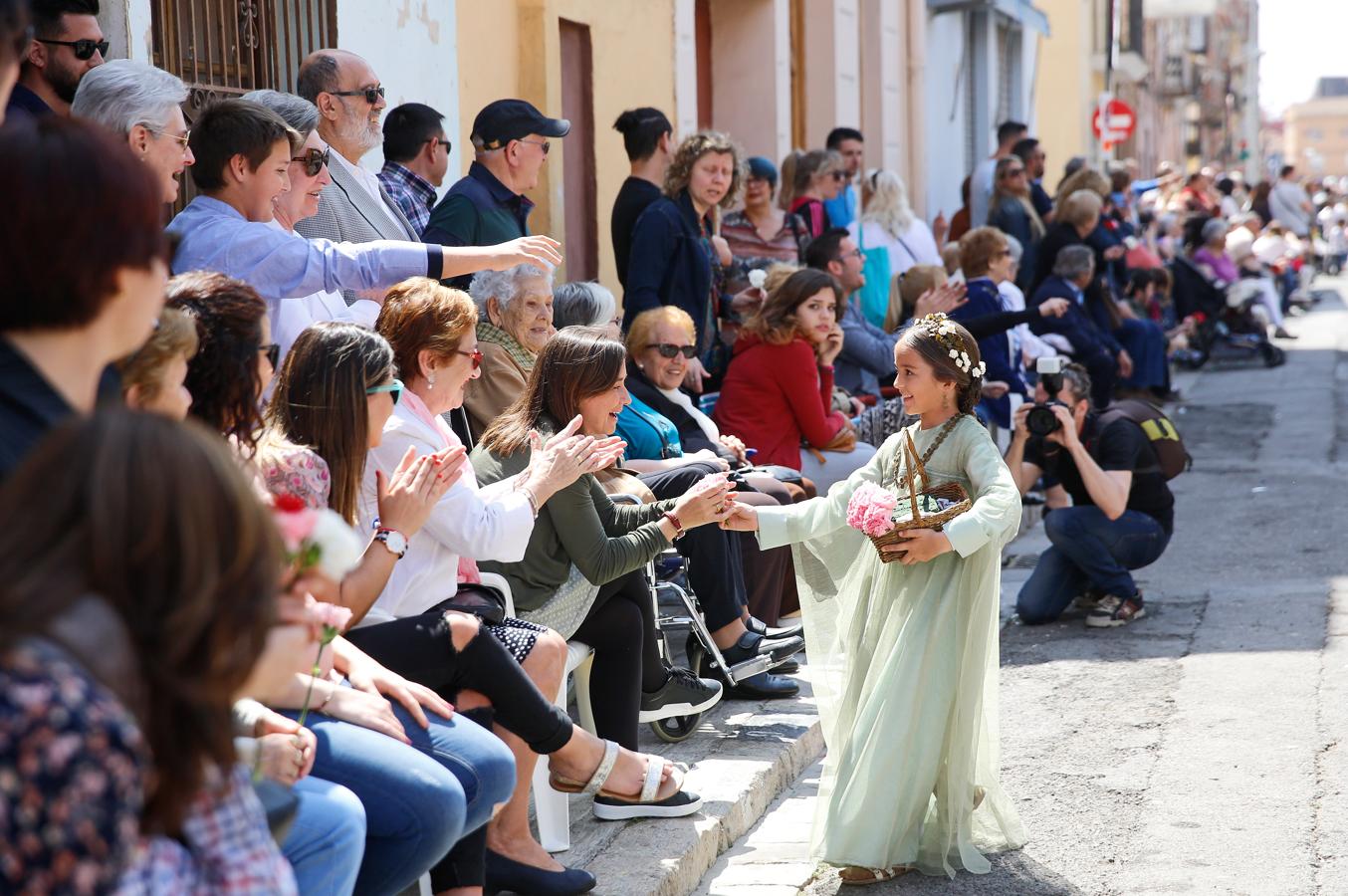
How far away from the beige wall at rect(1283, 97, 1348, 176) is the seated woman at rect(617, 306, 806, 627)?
122 metres

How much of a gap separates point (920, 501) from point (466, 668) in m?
1.39

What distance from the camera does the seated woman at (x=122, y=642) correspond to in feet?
5.52

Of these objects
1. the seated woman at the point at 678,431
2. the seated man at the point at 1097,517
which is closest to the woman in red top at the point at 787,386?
the seated woman at the point at 678,431

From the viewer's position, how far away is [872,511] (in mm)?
4395

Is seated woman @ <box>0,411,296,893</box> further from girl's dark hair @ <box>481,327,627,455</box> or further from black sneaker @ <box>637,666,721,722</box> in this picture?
black sneaker @ <box>637,666,721,722</box>

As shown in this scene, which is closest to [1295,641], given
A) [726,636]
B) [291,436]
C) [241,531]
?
[726,636]

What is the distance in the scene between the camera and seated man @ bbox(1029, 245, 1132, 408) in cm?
1131

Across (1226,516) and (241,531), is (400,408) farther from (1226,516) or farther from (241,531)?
(1226,516)

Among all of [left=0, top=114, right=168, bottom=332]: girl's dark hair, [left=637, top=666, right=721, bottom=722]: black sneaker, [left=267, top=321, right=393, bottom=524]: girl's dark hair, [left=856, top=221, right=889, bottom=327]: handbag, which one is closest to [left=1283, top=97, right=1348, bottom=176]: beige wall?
[left=856, top=221, right=889, bottom=327]: handbag

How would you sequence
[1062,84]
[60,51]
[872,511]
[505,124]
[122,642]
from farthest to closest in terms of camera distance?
[1062,84], [505,124], [60,51], [872,511], [122,642]

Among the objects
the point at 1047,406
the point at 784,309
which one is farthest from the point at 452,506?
the point at 1047,406

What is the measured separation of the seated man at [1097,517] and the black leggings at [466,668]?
12.2ft

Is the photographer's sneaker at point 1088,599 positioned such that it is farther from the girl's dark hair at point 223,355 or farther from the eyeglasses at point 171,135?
the girl's dark hair at point 223,355

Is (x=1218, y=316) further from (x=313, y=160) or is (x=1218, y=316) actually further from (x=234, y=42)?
(x=313, y=160)
